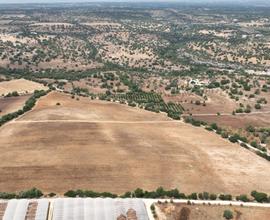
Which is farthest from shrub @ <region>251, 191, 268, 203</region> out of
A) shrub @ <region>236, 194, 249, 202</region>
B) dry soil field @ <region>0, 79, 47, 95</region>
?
dry soil field @ <region>0, 79, 47, 95</region>

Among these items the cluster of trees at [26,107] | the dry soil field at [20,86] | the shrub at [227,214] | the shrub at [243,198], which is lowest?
the dry soil field at [20,86]

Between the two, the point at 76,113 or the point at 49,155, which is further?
the point at 76,113

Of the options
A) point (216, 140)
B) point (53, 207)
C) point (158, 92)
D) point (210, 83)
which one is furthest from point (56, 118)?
point (210, 83)

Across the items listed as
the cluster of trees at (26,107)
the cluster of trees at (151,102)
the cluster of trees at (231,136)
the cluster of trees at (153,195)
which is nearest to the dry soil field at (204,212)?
the cluster of trees at (153,195)

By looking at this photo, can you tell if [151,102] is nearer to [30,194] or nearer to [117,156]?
[117,156]

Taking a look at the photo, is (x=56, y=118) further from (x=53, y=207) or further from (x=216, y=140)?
(x=53, y=207)

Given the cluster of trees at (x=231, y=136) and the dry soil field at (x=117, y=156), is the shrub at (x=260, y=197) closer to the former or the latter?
the dry soil field at (x=117, y=156)

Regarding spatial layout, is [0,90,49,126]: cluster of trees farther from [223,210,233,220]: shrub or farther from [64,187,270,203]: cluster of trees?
A: [223,210,233,220]: shrub
